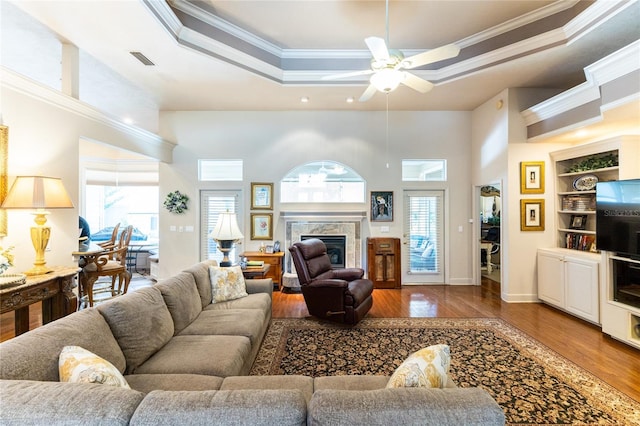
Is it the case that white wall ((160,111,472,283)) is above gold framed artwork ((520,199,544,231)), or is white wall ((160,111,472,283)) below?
above

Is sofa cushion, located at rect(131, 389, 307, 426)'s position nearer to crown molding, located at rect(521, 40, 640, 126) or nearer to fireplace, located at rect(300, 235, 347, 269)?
crown molding, located at rect(521, 40, 640, 126)

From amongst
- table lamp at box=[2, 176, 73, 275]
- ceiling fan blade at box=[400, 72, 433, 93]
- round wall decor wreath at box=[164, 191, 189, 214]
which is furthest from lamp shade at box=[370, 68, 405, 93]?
round wall decor wreath at box=[164, 191, 189, 214]

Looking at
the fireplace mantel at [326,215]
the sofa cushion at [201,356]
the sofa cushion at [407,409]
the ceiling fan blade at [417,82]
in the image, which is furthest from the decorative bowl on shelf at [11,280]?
the ceiling fan blade at [417,82]

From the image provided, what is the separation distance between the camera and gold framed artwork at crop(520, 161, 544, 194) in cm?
454

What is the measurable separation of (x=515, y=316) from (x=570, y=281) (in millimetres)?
871

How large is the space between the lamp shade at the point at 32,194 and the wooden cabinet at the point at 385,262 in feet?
14.3

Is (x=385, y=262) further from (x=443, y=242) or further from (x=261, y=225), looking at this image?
(x=261, y=225)

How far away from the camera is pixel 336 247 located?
5684 millimetres

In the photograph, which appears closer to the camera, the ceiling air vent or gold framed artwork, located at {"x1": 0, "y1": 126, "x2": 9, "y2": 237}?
gold framed artwork, located at {"x1": 0, "y1": 126, "x2": 9, "y2": 237}

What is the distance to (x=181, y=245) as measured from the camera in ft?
18.7

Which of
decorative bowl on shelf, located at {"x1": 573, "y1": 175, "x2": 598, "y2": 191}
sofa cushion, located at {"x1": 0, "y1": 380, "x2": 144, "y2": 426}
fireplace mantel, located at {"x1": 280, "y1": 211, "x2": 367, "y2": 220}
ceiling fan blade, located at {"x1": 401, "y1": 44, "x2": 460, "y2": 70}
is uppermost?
ceiling fan blade, located at {"x1": 401, "y1": 44, "x2": 460, "y2": 70}

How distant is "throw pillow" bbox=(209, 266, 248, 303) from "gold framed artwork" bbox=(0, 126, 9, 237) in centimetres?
187

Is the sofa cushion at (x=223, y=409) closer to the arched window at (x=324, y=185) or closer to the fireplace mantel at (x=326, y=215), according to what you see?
the fireplace mantel at (x=326, y=215)

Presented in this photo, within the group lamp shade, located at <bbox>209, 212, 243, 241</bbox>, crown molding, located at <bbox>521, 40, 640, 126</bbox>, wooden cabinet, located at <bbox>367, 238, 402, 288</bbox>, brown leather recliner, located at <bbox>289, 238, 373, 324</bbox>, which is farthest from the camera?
wooden cabinet, located at <bbox>367, 238, 402, 288</bbox>
